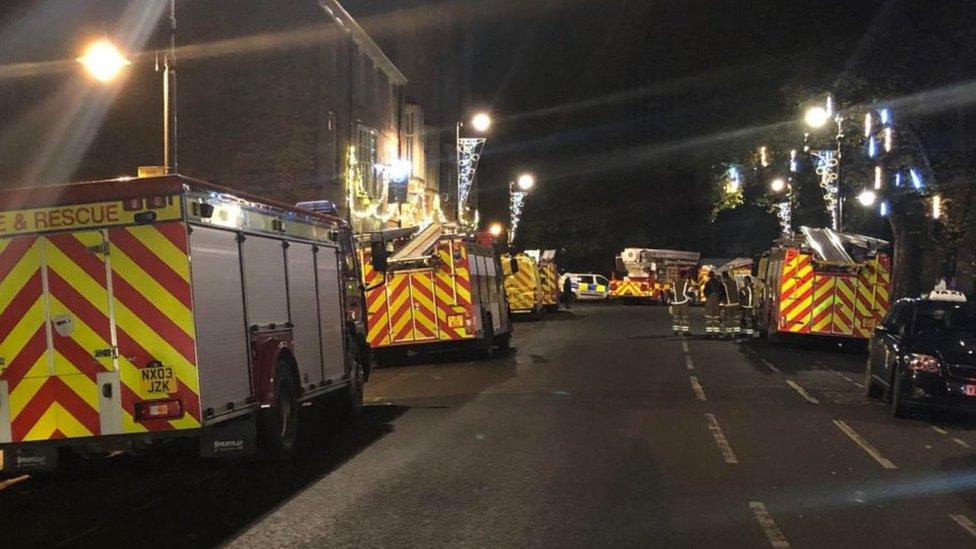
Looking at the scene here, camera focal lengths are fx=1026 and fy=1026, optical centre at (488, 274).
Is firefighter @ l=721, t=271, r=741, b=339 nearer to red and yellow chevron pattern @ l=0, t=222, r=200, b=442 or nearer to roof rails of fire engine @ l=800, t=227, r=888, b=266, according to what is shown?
roof rails of fire engine @ l=800, t=227, r=888, b=266

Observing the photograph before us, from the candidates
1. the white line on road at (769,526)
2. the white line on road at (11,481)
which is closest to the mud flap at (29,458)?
the white line on road at (11,481)

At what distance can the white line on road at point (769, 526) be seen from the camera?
6.75 meters

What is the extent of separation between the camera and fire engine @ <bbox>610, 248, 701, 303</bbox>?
53.6 metres

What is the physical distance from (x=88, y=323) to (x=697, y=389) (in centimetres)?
977

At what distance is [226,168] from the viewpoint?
30031 mm

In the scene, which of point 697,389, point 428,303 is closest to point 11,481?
point 697,389

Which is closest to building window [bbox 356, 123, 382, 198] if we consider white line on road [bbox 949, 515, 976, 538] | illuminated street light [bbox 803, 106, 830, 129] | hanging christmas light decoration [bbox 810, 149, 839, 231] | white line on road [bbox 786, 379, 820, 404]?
illuminated street light [bbox 803, 106, 830, 129]

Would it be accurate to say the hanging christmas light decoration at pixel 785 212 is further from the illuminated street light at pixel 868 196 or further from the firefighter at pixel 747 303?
the firefighter at pixel 747 303

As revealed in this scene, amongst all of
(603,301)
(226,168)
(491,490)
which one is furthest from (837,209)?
(603,301)

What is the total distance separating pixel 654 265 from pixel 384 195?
74.1 ft

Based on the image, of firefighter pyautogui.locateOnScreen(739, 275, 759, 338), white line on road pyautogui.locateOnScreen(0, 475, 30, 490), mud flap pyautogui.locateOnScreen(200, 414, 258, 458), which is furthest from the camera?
firefighter pyautogui.locateOnScreen(739, 275, 759, 338)

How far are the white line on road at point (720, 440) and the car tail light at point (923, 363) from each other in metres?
2.41

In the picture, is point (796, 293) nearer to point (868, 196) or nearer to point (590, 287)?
point (868, 196)

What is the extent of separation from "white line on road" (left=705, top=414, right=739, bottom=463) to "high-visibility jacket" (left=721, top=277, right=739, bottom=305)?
1410 centimetres
